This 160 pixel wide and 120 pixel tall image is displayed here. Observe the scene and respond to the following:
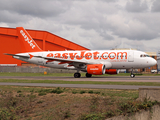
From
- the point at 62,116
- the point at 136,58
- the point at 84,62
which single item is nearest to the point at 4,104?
the point at 62,116

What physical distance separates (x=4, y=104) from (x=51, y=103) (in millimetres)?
2772

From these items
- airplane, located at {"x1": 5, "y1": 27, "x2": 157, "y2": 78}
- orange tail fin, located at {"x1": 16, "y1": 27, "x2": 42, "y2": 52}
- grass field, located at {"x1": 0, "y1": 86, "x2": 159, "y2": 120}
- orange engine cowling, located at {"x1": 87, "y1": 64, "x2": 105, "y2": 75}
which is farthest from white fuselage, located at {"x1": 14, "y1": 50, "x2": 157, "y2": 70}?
grass field, located at {"x1": 0, "y1": 86, "x2": 159, "y2": 120}

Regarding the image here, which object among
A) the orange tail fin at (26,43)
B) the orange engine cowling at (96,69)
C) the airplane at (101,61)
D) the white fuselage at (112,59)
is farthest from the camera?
the orange tail fin at (26,43)

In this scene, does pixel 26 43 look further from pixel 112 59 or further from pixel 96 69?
pixel 112 59

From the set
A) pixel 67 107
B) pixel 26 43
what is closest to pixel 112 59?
pixel 26 43

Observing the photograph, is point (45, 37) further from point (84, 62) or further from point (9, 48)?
point (84, 62)

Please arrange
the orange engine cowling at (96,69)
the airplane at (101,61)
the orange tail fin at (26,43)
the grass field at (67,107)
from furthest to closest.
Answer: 1. the orange tail fin at (26,43)
2. the airplane at (101,61)
3. the orange engine cowling at (96,69)
4. the grass field at (67,107)

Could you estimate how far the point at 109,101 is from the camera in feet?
34.4

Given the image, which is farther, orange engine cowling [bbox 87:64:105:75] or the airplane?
the airplane

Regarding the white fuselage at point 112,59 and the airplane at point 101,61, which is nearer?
the airplane at point 101,61

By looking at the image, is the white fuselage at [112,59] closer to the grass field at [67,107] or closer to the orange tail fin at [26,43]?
the orange tail fin at [26,43]

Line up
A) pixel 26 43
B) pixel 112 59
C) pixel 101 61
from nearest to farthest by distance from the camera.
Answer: pixel 112 59
pixel 101 61
pixel 26 43

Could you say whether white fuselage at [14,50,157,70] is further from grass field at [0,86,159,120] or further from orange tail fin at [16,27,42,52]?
grass field at [0,86,159,120]

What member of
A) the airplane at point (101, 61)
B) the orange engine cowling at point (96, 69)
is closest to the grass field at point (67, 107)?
the orange engine cowling at point (96, 69)
